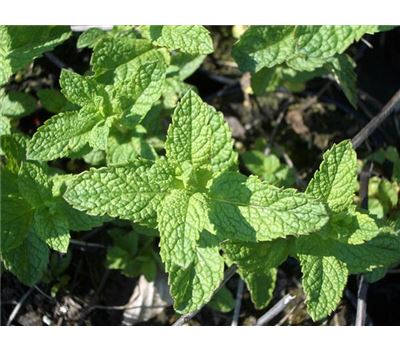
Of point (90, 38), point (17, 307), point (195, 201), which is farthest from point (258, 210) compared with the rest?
point (17, 307)

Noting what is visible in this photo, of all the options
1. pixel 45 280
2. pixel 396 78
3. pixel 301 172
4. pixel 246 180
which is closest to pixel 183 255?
pixel 246 180

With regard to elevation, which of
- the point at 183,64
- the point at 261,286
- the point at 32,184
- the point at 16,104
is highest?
the point at 183,64

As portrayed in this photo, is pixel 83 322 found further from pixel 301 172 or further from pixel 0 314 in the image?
pixel 301 172

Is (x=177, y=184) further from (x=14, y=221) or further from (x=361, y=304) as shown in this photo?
(x=361, y=304)

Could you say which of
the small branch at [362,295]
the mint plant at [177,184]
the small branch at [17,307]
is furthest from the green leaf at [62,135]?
the small branch at [362,295]

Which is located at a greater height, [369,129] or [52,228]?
[369,129]


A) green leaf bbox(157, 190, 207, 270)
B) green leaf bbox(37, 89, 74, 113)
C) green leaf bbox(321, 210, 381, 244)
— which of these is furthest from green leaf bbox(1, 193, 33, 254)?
green leaf bbox(321, 210, 381, 244)

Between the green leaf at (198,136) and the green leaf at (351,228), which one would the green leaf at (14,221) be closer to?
the green leaf at (198,136)
